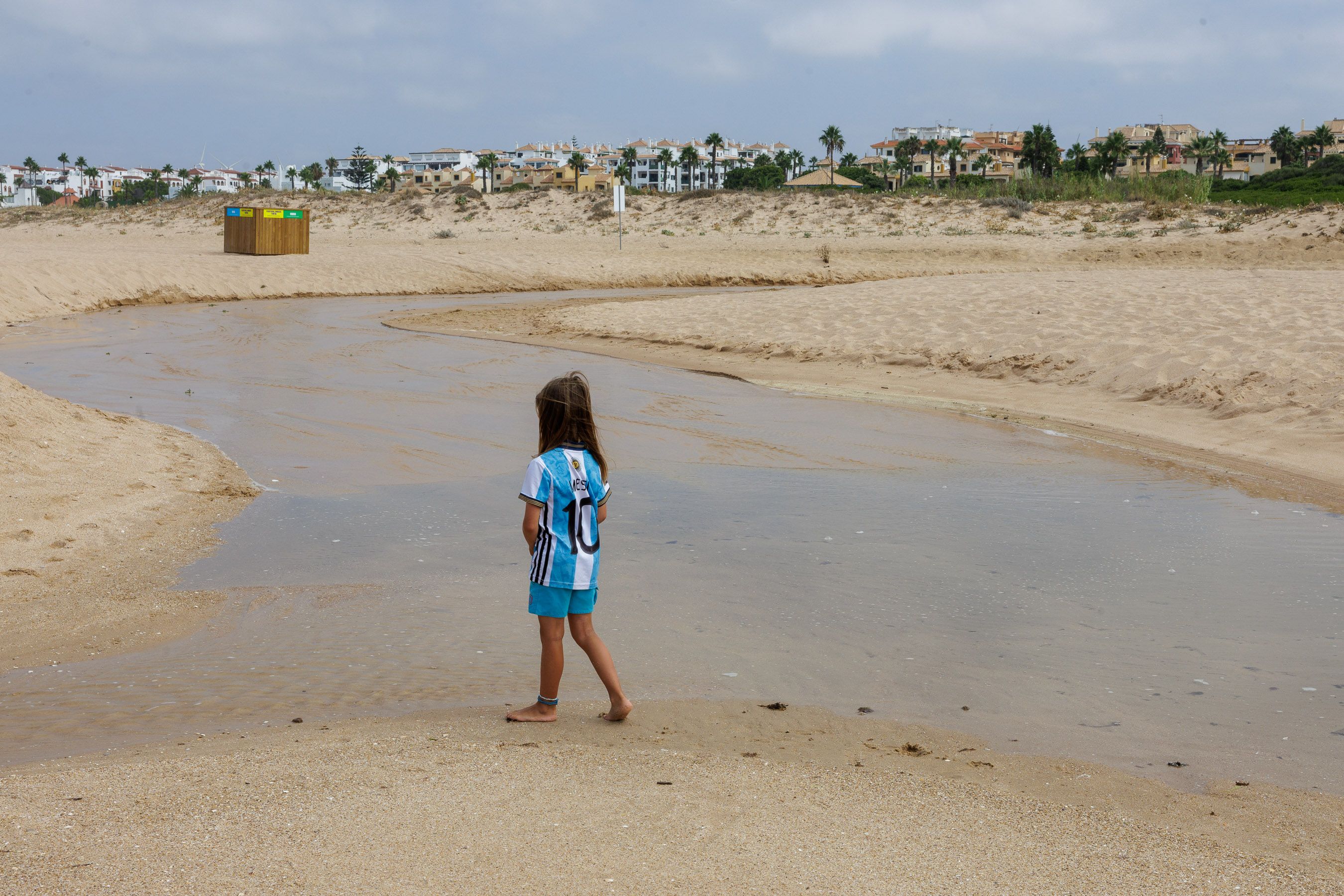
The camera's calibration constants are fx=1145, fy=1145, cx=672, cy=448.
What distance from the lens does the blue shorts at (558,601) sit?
4.25 metres

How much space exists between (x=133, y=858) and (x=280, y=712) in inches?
55.6

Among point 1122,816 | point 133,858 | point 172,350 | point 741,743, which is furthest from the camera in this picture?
point 172,350

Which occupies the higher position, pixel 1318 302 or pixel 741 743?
pixel 1318 302

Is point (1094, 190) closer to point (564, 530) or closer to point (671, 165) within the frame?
point (564, 530)

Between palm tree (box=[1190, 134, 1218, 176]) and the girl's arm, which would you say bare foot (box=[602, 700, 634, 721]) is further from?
palm tree (box=[1190, 134, 1218, 176])

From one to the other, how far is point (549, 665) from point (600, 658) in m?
0.19

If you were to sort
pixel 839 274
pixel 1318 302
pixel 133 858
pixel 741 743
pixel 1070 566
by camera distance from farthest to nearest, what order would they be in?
pixel 839 274 → pixel 1318 302 → pixel 1070 566 → pixel 741 743 → pixel 133 858

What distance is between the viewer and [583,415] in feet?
13.9

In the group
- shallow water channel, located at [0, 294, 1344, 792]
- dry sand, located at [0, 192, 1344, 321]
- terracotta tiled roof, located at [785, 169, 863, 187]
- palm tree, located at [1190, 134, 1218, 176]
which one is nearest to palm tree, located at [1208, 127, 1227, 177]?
palm tree, located at [1190, 134, 1218, 176]

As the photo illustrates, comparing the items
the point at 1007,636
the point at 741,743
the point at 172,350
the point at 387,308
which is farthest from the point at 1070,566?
the point at 387,308

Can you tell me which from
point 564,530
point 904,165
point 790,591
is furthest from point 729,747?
point 904,165

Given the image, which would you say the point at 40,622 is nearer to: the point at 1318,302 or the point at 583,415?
the point at 583,415

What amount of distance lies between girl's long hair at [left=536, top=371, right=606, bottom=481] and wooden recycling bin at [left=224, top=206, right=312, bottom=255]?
1169 inches

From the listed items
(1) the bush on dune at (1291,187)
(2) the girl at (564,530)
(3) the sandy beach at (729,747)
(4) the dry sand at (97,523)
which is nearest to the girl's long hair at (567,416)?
(2) the girl at (564,530)
